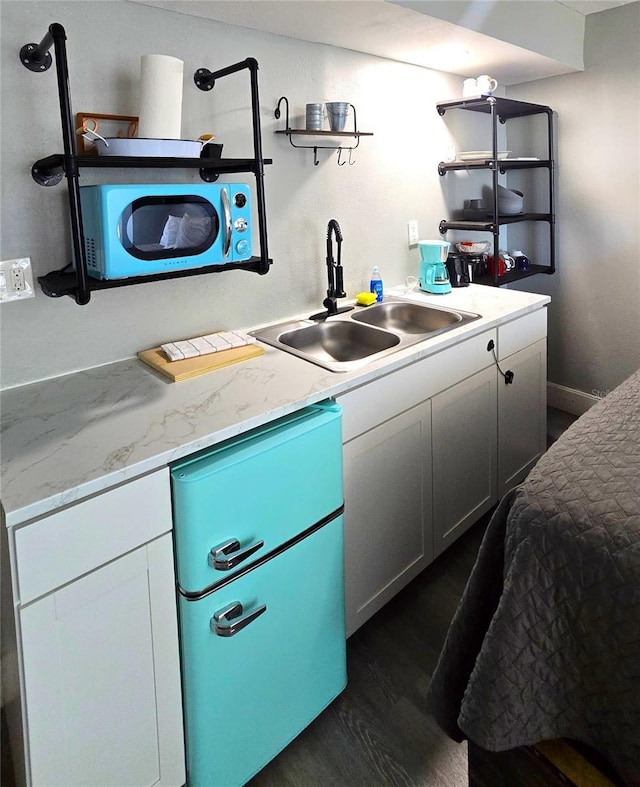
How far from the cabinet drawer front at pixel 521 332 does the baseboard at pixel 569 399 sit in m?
1.05

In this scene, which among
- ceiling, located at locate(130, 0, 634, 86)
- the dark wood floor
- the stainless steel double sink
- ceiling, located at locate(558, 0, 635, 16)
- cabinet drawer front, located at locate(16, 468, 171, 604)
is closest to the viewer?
cabinet drawer front, located at locate(16, 468, 171, 604)

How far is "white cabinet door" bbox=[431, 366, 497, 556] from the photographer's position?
6.93 ft

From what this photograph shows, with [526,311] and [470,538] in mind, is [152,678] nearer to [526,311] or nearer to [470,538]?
[470,538]

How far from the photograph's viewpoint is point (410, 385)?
1919 millimetres

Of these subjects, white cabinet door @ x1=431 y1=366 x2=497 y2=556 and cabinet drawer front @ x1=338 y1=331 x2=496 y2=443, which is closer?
cabinet drawer front @ x1=338 y1=331 x2=496 y2=443

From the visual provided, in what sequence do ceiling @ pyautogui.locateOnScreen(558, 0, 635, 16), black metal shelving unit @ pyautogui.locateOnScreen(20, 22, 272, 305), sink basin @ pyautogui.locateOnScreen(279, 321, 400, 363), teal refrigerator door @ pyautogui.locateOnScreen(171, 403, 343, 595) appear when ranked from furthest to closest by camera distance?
ceiling @ pyautogui.locateOnScreen(558, 0, 635, 16) < sink basin @ pyautogui.locateOnScreen(279, 321, 400, 363) < black metal shelving unit @ pyautogui.locateOnScreen(20, 22, 272, 305) < teal refrigerator door @ pyautogui.locateOnScreen(171, 403, 343, 595)

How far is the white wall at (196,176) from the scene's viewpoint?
1591 mm

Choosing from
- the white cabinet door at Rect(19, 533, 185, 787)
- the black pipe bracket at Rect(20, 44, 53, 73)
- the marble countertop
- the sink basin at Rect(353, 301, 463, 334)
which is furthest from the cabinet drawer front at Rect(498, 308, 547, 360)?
the black pipe bracket at Rect(20, 44, 53, 73)

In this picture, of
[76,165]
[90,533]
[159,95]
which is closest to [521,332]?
[159,95]

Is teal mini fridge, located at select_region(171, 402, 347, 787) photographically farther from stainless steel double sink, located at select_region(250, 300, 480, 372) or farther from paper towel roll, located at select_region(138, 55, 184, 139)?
paper towel roll, located at select_region(138, 55, 184, 139)

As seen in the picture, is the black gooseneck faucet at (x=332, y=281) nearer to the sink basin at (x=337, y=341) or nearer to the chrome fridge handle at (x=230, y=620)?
the sink basin at (x=337, y=341)

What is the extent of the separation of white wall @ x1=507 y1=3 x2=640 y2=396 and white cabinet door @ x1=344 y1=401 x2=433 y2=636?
184 centimetres

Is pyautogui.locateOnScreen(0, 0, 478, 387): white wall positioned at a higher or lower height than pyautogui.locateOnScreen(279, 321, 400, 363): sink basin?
higher

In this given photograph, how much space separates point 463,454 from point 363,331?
1.97 ft
